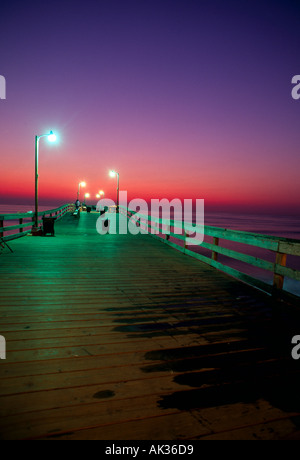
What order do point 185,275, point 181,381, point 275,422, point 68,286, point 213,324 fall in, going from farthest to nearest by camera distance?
point 185,275
point 68,286
point 213,324
point 181,381
point 275,422

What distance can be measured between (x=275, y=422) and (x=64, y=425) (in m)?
1.63

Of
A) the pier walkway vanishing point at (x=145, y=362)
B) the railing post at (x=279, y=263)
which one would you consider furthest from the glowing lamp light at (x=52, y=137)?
the railing post at (x=279, y=263)

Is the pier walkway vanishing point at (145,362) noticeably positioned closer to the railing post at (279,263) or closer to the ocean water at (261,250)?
the railing post at (279,263)

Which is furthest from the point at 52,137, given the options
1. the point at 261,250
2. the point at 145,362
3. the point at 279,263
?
the point at 261,250

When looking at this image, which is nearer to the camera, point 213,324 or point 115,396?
point 115,396

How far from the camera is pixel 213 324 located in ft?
12.4

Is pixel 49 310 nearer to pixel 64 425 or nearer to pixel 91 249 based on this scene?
pixel 64 425

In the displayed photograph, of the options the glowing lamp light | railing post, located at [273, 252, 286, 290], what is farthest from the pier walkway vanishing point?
the glowing lamp light

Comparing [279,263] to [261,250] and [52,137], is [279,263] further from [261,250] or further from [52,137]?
[261,250]

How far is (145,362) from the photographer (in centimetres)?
279

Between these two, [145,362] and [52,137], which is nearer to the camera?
[145,362]

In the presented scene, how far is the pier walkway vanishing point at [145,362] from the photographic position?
78.6 inches
